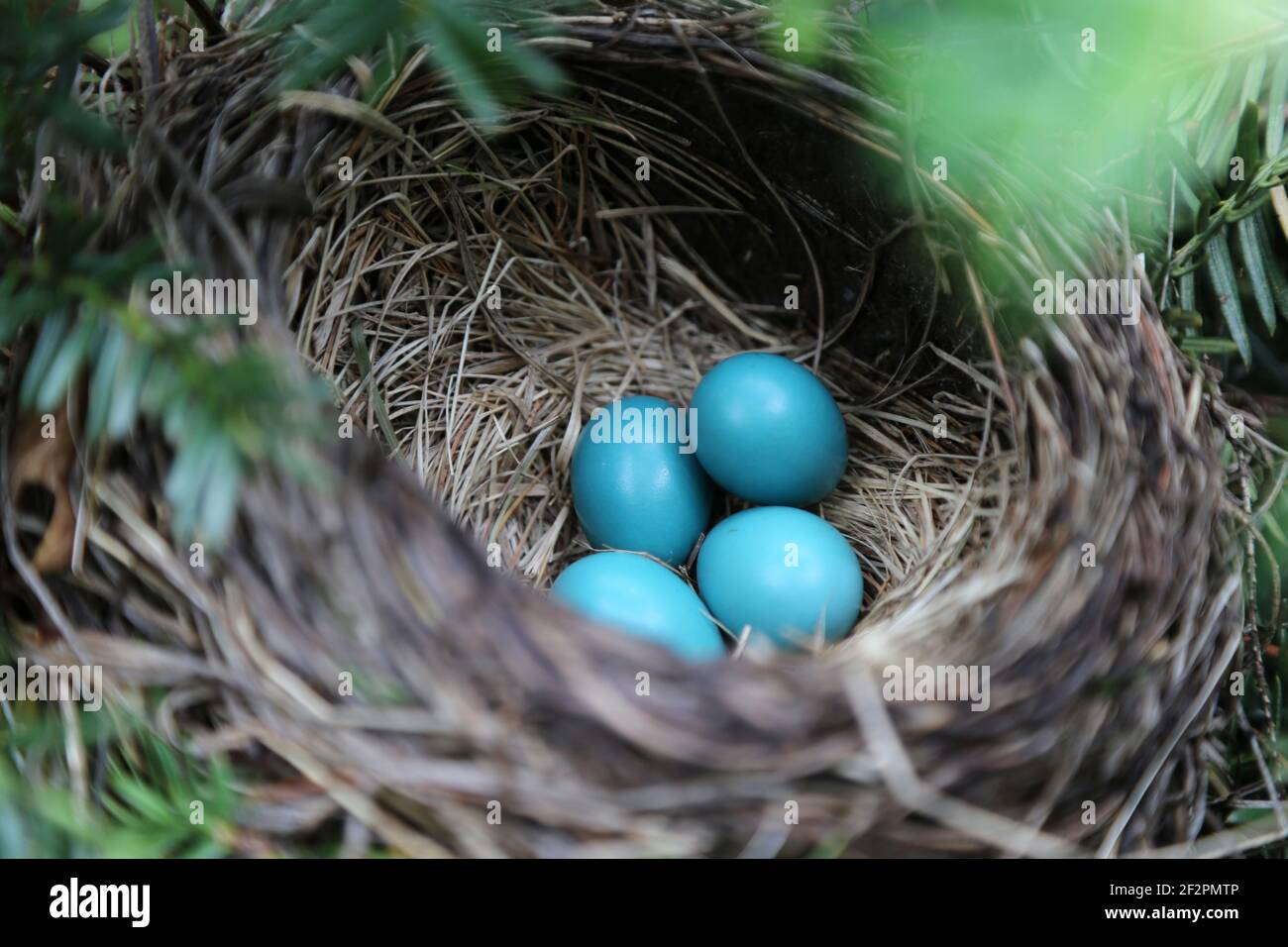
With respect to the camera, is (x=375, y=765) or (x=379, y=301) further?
(x=379, y=301)

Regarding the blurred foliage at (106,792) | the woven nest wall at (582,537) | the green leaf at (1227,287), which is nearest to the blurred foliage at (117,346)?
the woven nest wall at (582,537)

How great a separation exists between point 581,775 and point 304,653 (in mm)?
230

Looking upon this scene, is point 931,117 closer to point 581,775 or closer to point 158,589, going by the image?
point 581,775

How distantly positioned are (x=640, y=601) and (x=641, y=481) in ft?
0.66

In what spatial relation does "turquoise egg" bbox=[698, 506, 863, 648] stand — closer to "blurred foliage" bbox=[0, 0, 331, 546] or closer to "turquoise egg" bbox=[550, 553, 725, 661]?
"turquoise egg" bbox=[550, 553, 725, 661]

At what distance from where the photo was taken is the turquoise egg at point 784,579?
103 cm

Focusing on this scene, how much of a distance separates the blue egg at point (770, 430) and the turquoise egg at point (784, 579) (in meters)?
0.06

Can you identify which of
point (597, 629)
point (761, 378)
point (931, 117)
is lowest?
point (597, 629)

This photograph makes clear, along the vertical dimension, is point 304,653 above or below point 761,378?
below

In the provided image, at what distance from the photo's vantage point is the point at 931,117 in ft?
3.20

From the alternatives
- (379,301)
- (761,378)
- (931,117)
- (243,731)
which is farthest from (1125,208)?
(243,731)

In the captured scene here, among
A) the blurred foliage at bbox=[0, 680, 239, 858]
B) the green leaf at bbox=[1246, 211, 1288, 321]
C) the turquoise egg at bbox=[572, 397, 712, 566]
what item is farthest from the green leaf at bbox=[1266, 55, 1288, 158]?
the blurred foliage at bbox=[0, 680, 239, 858]

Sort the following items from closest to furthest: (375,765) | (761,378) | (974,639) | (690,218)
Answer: (375,765), (974,639), (761,378), (690,218)

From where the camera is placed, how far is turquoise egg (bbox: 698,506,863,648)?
40.7 inches
